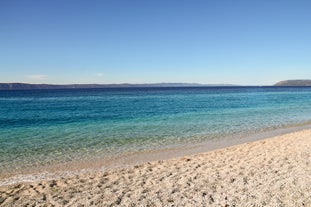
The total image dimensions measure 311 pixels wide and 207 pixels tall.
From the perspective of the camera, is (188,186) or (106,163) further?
(106,163)

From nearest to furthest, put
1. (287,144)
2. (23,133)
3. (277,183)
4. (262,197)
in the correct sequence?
(262,197) < (277,183) < (287,144) < (23,133)

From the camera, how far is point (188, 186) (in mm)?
8664

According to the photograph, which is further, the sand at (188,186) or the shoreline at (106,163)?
Answer: the shoreline at (106,163)

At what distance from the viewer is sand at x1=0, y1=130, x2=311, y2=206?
7.62 metres

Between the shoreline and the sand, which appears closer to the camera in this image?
the sand

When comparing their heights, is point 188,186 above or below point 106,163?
above

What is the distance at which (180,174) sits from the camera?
1000cm

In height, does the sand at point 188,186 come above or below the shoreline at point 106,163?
above

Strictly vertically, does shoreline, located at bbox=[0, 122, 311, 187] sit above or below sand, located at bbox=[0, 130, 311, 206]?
below

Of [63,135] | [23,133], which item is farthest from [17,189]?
[23,133]

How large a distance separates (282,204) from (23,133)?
726 inches

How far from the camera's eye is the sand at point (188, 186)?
7621mm

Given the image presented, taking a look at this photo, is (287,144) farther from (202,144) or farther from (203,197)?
(203,197)

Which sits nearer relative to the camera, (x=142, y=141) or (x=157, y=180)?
(x=157, y=180)
